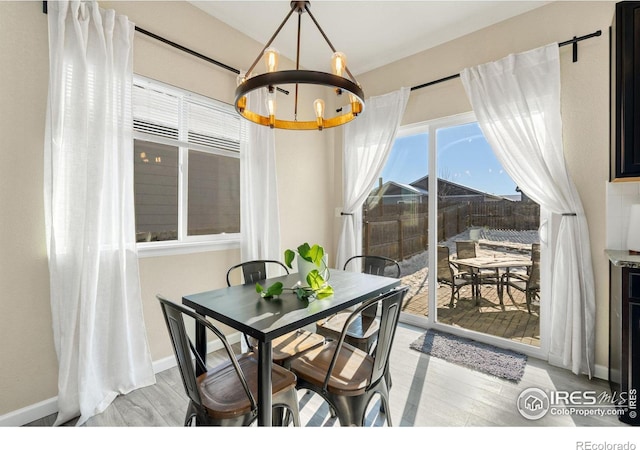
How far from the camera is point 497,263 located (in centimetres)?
283

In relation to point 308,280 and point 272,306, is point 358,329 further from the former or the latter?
point 272,306

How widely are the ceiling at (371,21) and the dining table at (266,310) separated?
2.34m

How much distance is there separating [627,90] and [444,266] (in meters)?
1.90

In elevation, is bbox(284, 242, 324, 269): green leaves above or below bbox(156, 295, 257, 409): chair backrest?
above

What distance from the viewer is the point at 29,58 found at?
1779mm

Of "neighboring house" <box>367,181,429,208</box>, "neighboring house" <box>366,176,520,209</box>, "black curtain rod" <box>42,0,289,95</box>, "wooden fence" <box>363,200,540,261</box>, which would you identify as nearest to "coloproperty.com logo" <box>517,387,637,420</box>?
"wooden fence" <box>363,200,540,261</box>

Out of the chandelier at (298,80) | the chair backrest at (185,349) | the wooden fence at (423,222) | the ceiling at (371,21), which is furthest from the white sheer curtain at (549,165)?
the chair backrest at (185,349)

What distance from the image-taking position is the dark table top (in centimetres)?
132

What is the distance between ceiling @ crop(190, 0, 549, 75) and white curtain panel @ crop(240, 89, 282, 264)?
65cm

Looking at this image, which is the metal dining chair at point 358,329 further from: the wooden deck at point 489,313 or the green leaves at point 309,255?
the wooden deck at point 489,313

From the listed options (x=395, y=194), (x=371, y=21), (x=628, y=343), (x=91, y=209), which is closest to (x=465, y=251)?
(x=395, y=194)

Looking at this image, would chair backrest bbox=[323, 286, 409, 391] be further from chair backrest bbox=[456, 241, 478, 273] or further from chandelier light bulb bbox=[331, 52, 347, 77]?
chair backrest bbox=[456, 241, 478, 273]
